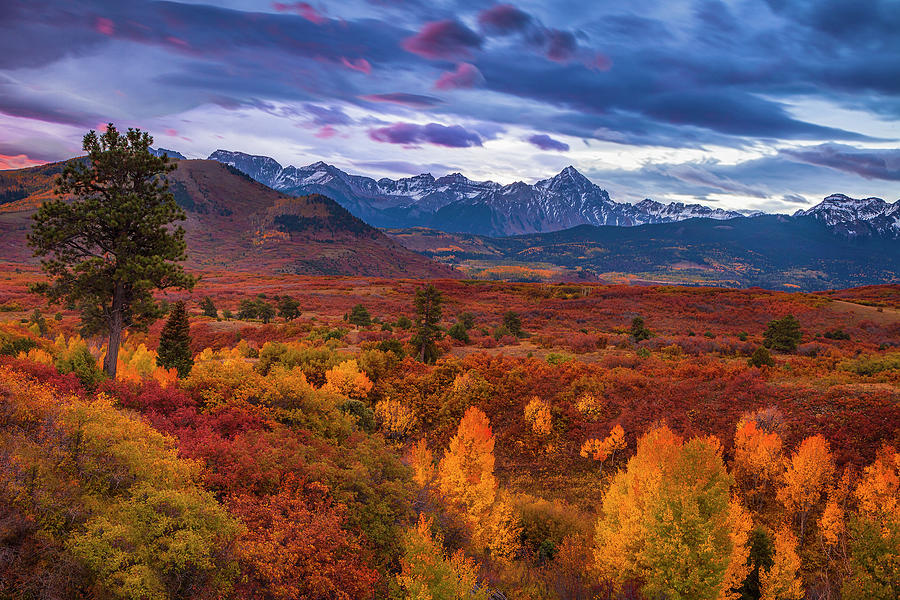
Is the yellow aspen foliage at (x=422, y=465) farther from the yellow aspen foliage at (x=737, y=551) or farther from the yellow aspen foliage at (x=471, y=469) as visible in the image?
the yellow aspen foliage at (x=737, y=551)

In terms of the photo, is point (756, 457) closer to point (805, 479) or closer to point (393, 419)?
point (805, 479)

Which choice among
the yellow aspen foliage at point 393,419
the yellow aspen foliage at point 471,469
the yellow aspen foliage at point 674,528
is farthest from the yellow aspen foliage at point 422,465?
the yellow aspen foliage at point 674,528

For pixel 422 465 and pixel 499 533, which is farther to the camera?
pixel 422 465

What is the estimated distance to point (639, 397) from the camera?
48594mm

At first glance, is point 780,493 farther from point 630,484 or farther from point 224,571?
point 224,571

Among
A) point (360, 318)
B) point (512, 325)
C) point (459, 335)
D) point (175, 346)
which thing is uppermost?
point (175, 346)

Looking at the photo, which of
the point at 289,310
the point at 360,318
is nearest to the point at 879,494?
the point at 360,318

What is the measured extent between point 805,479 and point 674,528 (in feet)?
50.5

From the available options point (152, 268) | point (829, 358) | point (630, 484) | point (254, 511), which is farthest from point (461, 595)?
point (829, 358)

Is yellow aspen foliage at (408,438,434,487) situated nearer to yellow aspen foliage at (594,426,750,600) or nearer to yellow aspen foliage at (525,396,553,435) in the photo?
yellow aspen foliage at (594,426,750,600)

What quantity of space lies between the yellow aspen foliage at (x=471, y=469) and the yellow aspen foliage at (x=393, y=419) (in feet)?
25.9

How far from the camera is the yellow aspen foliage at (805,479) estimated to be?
1234 inches

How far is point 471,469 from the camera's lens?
1423 inches

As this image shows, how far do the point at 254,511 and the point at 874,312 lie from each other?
397 ft
